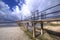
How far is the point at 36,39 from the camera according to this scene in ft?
28.1

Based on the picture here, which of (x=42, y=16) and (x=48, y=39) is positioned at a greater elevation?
(x=42, y=16)

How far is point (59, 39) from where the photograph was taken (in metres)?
7.59

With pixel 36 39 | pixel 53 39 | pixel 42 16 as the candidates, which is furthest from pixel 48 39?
pixel 42 16

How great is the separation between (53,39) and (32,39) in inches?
66.2

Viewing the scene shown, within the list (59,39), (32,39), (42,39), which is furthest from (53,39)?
(32,39)

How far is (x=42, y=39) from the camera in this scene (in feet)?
27.2

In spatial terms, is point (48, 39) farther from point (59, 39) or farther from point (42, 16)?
point (42, 16)

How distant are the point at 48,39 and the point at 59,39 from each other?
76cm

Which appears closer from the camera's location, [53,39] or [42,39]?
[53,39]

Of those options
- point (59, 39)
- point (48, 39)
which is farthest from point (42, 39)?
point (59, 39)

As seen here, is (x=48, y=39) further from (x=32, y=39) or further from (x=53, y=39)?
(x=32, y=39)

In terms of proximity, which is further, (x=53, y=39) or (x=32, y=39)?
(x=32, y=39)

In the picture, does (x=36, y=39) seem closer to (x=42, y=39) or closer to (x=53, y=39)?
(x=42, y=39)

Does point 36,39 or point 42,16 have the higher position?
point 42,16
